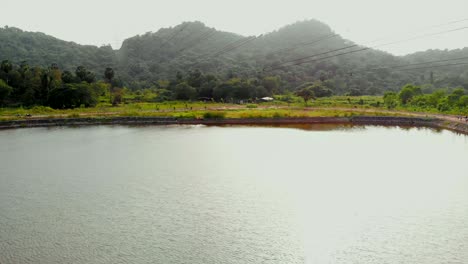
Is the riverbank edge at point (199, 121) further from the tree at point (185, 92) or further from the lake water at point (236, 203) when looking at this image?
the tree at point (185, 92)

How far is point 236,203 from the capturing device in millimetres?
20250

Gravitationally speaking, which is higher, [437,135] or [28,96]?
[28,96]

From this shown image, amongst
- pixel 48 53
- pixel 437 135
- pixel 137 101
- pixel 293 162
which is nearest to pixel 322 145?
pixel 293 162

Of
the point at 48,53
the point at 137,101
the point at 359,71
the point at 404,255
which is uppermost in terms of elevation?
the point at 48,53

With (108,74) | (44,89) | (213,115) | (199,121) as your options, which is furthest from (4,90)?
(213,115)

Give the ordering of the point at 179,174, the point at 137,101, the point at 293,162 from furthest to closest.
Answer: the point at 137,101, the point at 293,162, the point at 179,174

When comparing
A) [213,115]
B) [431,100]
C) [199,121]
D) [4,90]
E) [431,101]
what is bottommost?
[199,121]

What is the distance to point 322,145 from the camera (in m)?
36.5

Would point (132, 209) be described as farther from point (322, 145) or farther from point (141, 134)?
point (141, 134)

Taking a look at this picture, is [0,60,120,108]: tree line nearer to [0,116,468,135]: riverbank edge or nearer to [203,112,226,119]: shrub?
[0,116,468,135]: riverbank edge

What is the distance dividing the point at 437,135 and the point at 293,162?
23140 millimetres

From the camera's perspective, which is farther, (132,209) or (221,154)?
(221,154)

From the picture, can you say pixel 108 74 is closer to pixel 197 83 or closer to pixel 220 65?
pixel 197 83

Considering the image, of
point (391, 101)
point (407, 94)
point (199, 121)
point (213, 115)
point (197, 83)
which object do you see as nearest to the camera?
point (199, 121)
